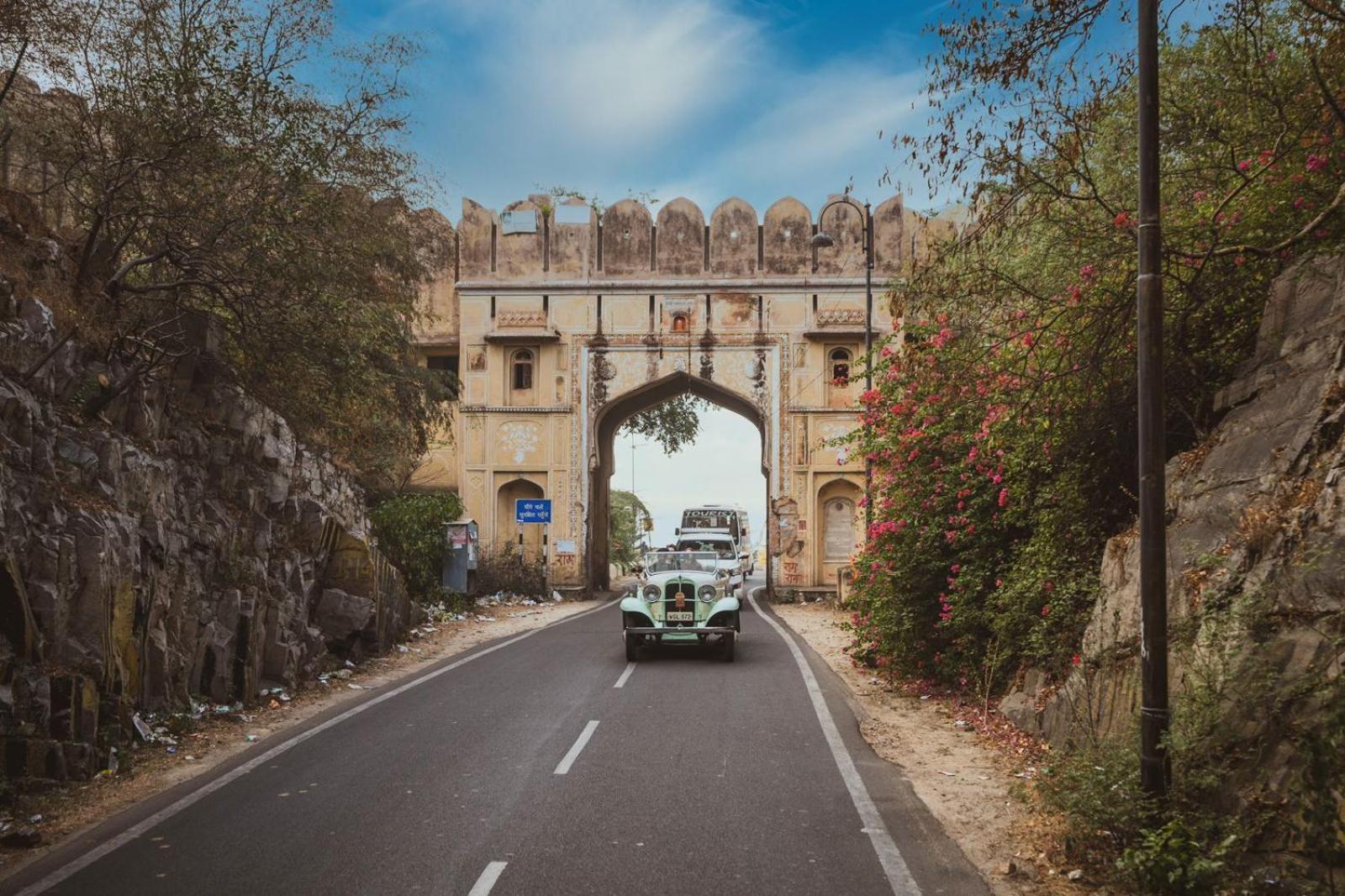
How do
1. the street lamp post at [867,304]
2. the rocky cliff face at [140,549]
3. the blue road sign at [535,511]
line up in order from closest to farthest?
the rocky cliff face at [140,549] < the street lamp post at [867,304] < the blue road sign at [535,511]

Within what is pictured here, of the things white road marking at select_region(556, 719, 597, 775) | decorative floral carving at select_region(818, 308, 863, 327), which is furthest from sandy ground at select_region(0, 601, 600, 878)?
decorative floral carving at select_region(818, 308, 863, 327)

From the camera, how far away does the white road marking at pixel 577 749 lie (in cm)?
859

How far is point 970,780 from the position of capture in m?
8.48

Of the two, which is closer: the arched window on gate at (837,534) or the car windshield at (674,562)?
the car windshield at (674,562)

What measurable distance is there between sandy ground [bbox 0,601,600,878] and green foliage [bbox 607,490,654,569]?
38.6 meters

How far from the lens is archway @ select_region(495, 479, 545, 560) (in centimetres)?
3497

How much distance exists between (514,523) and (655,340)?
8.15m

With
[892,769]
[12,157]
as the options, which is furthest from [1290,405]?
[12,157]

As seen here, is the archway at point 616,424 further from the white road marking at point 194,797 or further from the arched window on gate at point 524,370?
the white road marking at point 194,797

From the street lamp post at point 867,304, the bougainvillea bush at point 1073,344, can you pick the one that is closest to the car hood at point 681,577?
the street lamp post at point 867,304

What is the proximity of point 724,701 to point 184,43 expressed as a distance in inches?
395

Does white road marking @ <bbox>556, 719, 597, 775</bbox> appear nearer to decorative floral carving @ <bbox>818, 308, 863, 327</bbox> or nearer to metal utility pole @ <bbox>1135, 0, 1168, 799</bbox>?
metal utility pole @ <bbox>1135, 0, 1168, 799</bbox>

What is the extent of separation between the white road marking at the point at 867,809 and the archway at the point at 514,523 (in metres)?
22.6

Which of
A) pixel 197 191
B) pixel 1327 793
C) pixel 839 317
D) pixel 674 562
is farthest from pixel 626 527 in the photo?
pixel 1327 793
